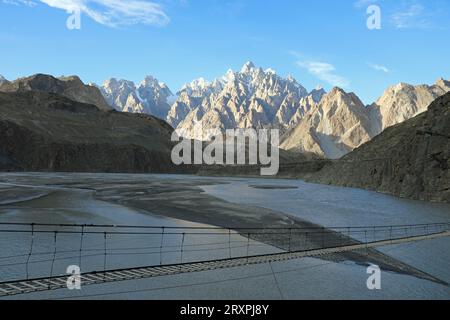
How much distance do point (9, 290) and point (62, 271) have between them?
16.6 ft

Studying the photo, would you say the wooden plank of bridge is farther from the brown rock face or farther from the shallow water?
the brown rock face

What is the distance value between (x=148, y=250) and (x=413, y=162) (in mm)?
83092

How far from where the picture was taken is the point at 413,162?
10062 cm

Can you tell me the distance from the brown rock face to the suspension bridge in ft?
159

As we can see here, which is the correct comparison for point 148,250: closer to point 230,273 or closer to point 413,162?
point 230,273

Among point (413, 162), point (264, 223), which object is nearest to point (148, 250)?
point (264, 223)

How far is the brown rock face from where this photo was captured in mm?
90312

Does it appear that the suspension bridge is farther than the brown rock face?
No

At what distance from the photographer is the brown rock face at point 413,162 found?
296ft

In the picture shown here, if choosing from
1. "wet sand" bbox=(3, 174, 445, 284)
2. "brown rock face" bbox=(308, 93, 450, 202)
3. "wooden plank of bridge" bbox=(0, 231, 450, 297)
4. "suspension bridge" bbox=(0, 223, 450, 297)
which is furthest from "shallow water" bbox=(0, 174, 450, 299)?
"brown rock face" bbox=(308, 93, 450, 202)

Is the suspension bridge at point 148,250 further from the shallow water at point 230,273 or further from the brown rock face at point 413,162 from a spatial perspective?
the brown rock face at point 413,162

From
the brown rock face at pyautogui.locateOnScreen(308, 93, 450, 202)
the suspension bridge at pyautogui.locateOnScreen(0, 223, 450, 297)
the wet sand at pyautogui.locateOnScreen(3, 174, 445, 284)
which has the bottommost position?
the wet sand at pyautogui.locateOnScreen(3, 174, 445, 284)
